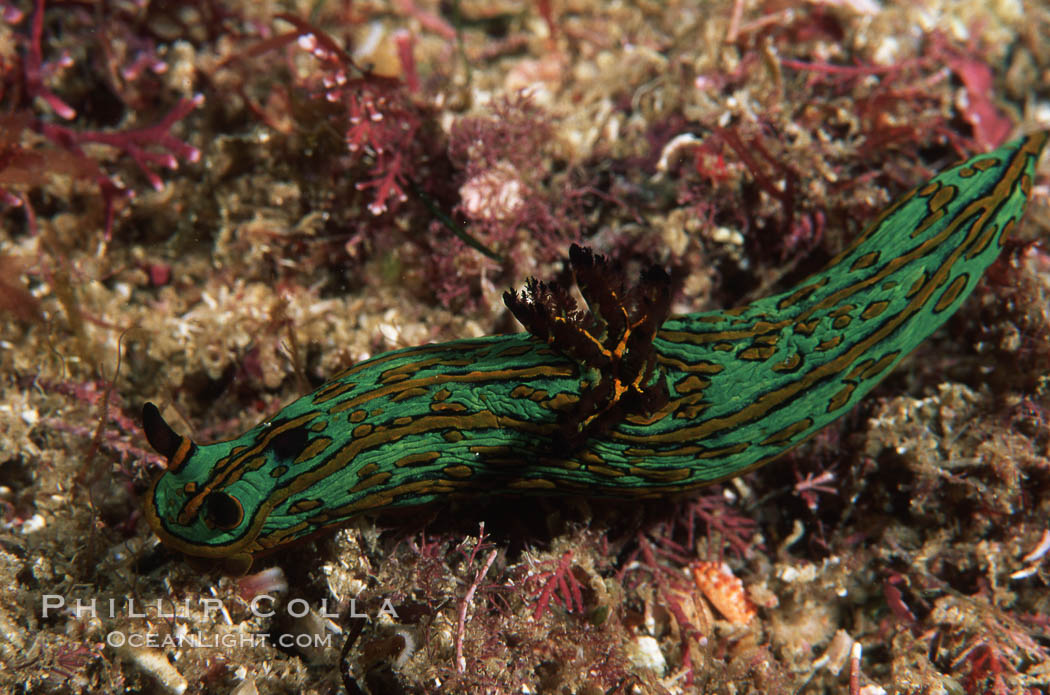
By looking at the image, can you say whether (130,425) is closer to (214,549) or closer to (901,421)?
(214,549)

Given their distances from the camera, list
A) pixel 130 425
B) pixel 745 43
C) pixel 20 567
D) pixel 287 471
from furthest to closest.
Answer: pixel 745 43 → pixel 130 425 → pixel 20 567 → pixel 287 471

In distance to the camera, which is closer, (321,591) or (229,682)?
(229,682)

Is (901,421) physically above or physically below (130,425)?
below

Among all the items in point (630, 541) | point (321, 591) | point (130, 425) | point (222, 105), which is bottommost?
point (630, 541)

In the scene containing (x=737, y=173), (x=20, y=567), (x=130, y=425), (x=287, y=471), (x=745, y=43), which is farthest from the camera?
(x=745, y=43)

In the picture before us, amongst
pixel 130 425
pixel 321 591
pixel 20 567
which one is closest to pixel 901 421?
pixel 321 591

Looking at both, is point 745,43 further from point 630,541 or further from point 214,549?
point 214,549
